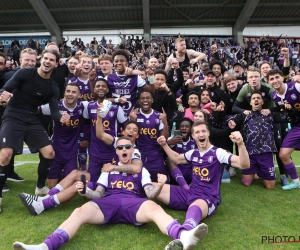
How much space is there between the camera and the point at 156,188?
333 centimetres

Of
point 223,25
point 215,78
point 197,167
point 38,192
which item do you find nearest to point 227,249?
point 197,167

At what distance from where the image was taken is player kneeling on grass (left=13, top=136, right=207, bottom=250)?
2665mm

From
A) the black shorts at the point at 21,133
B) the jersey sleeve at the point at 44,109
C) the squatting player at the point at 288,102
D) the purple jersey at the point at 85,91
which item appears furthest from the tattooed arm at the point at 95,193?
the squatting player at the point at 288,102

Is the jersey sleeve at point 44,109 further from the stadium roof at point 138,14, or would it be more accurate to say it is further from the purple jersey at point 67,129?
the stadium roof at point 138,14

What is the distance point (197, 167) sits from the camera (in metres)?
3.87

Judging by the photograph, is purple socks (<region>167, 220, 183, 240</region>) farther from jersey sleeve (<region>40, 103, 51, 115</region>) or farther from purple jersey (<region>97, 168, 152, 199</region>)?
jersey sleeve (<region>40, 103, 51, 115</region>)

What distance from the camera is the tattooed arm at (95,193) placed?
3.43 metres

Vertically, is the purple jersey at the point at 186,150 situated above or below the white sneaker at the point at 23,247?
above

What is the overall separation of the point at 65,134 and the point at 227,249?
331 centimetres

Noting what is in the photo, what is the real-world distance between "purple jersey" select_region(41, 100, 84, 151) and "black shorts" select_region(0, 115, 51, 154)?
50 cm

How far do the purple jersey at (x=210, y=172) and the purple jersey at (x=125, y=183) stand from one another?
71cm

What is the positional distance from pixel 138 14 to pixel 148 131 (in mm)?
21741

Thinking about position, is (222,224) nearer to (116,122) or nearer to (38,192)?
(116,122)

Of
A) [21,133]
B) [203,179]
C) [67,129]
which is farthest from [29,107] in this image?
[203,179]
